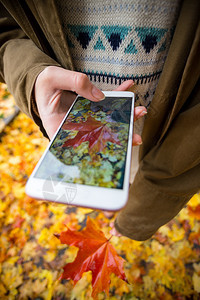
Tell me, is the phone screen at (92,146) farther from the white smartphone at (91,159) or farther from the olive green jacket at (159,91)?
the olive green jacket at (159,91)

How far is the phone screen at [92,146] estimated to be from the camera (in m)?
0.54

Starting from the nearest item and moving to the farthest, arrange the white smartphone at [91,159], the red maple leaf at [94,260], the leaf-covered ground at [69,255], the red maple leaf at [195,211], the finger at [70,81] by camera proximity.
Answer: the white smartphone at [91,159] < the finger at [70,81] < the red maple leaf at [94,260] < the leaf-covered ground at [69,255] < the red maple leaf at [195,211]

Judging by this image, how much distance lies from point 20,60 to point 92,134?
19.0 inches

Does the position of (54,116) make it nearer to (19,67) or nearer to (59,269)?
(19,67)

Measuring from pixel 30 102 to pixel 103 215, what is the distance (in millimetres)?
1168

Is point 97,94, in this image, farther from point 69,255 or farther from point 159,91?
point 69,255

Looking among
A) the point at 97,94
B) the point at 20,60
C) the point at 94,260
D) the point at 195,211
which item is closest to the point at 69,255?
the point at 94,260

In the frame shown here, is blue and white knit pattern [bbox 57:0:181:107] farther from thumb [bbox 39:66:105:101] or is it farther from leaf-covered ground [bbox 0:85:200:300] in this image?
leaf-covered ground [bbox 0:85:200:300]

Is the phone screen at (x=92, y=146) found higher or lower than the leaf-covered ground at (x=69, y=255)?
higher

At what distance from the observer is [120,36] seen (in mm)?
627

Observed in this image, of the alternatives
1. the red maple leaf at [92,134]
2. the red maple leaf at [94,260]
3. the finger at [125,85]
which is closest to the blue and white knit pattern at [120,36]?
the finger at [125,85]

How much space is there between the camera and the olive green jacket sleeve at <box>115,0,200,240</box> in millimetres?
542

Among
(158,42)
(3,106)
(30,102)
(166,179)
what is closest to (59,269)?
(166,179)

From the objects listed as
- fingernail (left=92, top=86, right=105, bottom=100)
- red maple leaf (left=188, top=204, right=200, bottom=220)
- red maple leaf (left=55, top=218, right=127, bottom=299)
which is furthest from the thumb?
red maple leaf (left=188, top=204, right=200, bottom=220)
